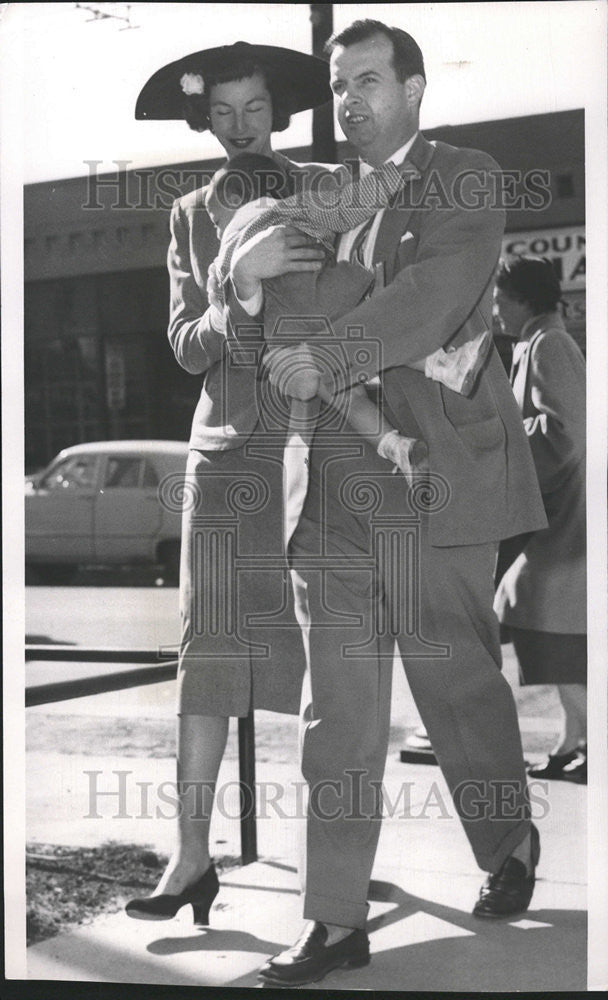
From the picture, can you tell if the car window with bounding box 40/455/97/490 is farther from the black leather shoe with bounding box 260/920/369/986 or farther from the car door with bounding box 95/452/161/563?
the black leather shoe with bounding box 260/920/369/986

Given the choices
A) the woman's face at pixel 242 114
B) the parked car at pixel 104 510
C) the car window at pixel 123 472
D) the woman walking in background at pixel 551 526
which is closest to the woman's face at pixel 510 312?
the woman walking in background at pixel 551 526

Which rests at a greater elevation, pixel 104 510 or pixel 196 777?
pixel 104 510

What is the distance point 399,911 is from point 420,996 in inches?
8.3

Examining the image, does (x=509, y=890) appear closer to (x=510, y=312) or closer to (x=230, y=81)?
(x=510, y=312)

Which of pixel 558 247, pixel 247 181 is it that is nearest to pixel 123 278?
pixel 247 181

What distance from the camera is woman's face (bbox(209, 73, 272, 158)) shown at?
3754 millimetres

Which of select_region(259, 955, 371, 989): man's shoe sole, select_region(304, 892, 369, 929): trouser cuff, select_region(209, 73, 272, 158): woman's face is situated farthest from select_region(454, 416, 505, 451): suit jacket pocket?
select_region(259, 955, 371, 989): man's shoe sole

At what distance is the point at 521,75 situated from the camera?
3727 millimetres

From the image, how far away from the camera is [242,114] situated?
3770 millimetres

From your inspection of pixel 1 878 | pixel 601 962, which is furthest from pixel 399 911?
pixel 1 878

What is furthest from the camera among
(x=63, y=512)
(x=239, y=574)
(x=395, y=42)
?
(x=63, y=512)

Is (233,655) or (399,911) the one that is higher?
(233,655)

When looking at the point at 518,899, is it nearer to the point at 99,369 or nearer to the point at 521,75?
the point at 99,369

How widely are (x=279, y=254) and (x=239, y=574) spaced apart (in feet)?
2.58
